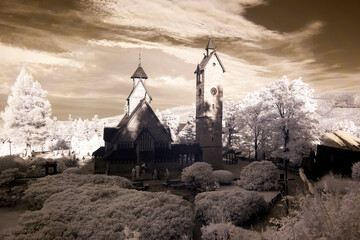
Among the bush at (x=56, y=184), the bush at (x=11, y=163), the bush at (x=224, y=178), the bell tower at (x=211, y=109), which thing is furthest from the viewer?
the bell tower at (x=211, y=109)

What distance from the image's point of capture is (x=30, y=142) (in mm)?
48344

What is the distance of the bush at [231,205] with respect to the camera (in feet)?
51.9

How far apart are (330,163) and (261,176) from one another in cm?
813

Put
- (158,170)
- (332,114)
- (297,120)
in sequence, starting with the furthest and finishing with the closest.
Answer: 1. (332,114)
2. (158,170)
3. (297,120)

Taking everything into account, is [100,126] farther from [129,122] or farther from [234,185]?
[234,185]

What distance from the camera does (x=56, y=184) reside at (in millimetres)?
17906

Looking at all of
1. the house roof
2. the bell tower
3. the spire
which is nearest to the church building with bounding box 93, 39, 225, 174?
the bell tower

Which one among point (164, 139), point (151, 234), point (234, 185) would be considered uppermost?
point (164, 139)

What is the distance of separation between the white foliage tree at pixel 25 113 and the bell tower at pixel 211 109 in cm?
3411

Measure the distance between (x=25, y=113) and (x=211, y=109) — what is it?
125 feet

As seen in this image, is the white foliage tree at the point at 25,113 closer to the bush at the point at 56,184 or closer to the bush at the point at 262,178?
the bush at the point at 56,184

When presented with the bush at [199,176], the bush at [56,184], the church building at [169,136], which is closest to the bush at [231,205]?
the bush at [56,184]

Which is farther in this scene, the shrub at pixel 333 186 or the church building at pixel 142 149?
the church building at pixel 142 149

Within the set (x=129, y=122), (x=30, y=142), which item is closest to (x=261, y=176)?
(x=129, y=122)
